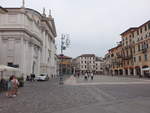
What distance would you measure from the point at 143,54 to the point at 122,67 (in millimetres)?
21190

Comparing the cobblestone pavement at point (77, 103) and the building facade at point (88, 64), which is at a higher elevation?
the building facade at point (88, 64)

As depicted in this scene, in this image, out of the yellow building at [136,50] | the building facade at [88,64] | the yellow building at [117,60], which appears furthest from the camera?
the building facade at [88,64]

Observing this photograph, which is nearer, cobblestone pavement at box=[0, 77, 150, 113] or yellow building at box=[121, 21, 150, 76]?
cobblestone pavement at box=[0, 77, 150, 113]

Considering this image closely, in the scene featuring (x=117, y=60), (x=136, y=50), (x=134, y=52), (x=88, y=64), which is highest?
(x=136, y=50)

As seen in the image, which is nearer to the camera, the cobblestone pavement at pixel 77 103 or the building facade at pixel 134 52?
the cobblestone pavement at pixel 77 103

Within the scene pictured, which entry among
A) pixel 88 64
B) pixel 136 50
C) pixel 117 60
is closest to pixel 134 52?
pixel 136 50

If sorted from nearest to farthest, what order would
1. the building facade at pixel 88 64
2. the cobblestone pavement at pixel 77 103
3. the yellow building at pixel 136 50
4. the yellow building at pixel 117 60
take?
the cobblestone pavement at pixel 77 103 → the yellow building at pixel 136 50 → the yellow building at pixel 117 60 → the building facade at pixel 88 64

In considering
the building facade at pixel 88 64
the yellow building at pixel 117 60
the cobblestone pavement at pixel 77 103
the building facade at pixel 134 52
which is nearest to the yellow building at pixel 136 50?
the building facade at pixel 134 52

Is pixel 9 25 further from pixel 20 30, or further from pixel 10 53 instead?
pixel 10 53

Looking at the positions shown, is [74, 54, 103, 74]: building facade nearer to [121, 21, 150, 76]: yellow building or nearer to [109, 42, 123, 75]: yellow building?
[109, 42, 123, 75]: yellow building

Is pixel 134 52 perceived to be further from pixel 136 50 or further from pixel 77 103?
pixel 77 103

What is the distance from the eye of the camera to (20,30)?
3478 centimetres

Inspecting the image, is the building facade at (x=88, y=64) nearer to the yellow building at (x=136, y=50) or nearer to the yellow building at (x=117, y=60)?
the yellow building at (x=117, y=60)

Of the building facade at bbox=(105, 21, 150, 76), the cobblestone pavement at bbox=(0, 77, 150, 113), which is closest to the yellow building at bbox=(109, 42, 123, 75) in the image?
the building facade at bbox=(105, 21, 150, 76)
